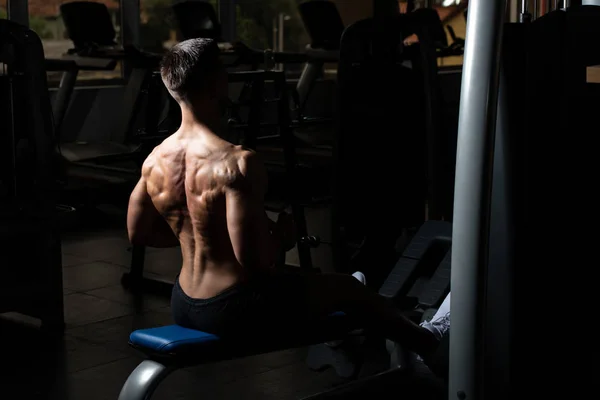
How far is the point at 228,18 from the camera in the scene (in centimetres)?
909

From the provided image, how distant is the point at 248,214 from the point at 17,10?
5775 mm

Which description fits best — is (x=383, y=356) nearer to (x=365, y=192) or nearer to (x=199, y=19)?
(x=365, y=192)

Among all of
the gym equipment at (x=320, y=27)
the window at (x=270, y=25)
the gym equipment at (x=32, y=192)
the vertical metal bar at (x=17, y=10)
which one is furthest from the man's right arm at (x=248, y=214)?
the window at (x=270, y=25)

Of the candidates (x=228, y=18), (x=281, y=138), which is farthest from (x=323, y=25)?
(x=281, y=138)

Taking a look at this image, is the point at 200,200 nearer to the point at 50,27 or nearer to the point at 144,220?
the point at 144,220

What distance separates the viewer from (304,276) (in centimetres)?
255

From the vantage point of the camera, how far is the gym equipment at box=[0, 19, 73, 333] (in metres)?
3.65

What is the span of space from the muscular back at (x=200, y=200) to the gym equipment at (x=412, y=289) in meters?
0.77

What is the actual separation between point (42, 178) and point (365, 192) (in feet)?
4.09

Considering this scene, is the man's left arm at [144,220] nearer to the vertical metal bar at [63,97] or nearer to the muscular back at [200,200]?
the muscular back at [200,200]

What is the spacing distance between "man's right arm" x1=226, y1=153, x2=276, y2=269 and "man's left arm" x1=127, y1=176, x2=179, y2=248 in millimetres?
291

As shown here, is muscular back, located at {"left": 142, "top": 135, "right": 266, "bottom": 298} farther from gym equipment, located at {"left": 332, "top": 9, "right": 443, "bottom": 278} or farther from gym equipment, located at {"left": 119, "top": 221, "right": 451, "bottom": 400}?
gym equipment, located at {"left": 332, "top": 9, "right": 443, "bottom": 278}

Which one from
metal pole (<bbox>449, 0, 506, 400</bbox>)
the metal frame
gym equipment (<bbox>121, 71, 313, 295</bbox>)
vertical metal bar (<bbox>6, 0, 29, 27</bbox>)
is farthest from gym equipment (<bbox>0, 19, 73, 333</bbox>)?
vertical metal bar (<bbox>6, 0, 29, 27</bbox>)

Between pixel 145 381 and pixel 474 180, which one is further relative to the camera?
pixel 145 381
